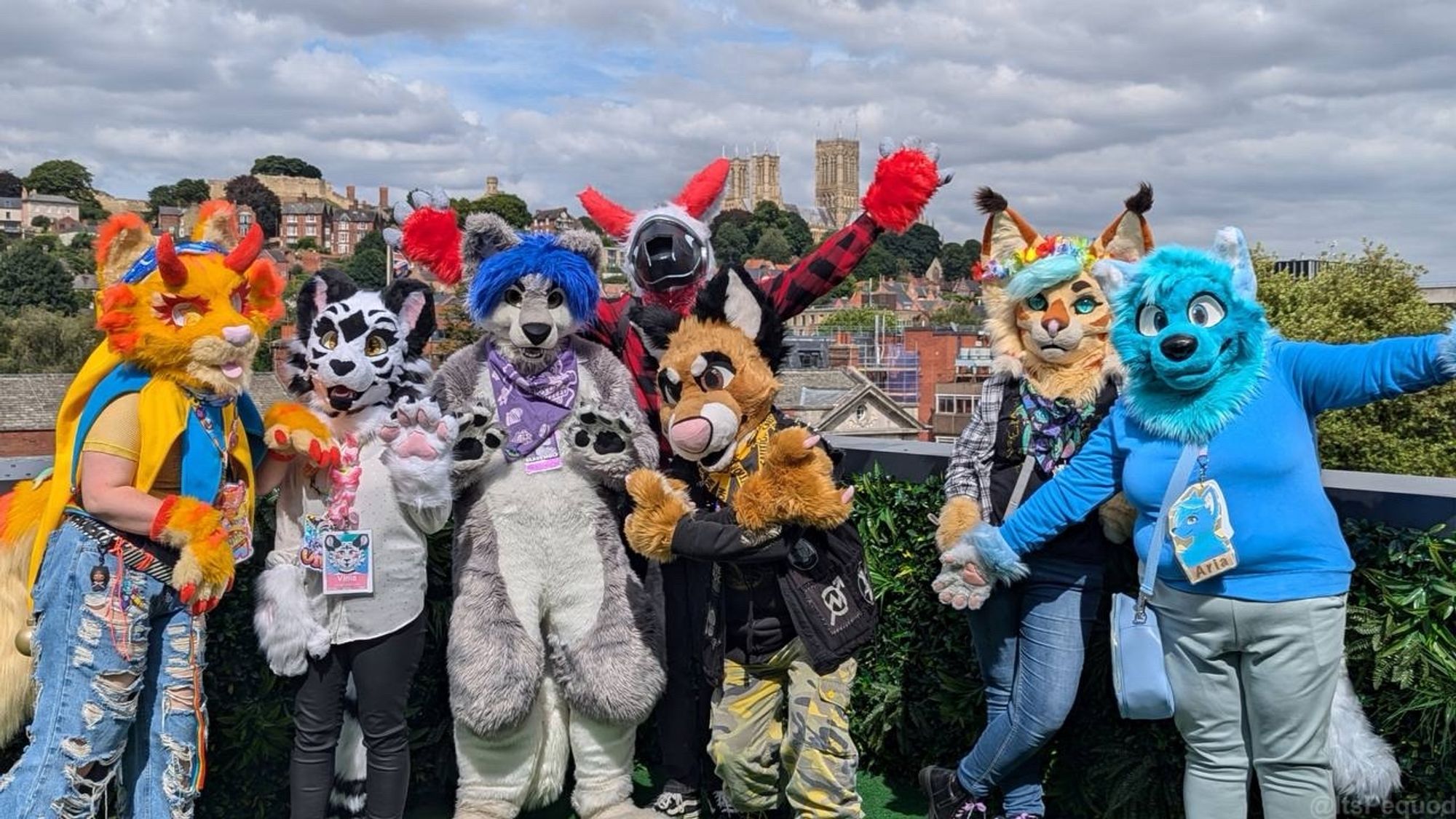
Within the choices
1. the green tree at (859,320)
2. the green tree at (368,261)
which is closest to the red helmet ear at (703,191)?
the green tree at (368,261)

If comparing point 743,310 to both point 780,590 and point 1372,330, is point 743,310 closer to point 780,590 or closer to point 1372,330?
point 780,590

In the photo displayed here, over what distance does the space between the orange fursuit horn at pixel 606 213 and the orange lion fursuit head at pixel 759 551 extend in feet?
3.19

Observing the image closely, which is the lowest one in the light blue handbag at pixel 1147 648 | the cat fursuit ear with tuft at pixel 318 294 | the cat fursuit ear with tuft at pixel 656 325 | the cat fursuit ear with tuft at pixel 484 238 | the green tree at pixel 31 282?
the light blue handbag at pixel 1147 648

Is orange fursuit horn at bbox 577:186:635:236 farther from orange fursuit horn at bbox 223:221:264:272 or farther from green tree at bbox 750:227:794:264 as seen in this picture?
green tree at bbox 750:227:794:264

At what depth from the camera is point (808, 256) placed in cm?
413

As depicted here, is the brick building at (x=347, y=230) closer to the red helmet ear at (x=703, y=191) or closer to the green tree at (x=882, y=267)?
the green tree at (x=882, y=267)

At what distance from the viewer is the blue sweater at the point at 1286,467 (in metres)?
2.80

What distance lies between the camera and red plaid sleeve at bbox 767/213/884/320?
4078mm

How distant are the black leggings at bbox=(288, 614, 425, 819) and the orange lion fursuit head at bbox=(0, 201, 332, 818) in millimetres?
303

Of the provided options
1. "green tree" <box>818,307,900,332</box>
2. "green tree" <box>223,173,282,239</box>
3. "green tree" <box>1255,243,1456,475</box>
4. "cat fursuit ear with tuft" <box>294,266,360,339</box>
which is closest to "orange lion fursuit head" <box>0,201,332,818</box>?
"cat fursuit ear with tuft" <box>294,266,360,339</box>

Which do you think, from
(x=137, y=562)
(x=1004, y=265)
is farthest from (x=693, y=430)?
(x=137, y=562)

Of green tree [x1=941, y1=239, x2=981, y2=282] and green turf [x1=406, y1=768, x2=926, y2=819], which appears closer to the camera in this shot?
green turf [x1=406, y1=768, x2=926, y2=819]

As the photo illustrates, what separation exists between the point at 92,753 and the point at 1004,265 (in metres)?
3.22

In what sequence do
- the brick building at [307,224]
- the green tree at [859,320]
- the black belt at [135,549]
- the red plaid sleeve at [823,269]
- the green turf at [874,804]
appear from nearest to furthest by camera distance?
the black belt at [135,549]
the red plaid sleeve at [823,269]
the green turf at [874,804]
the green tree at [859,320]
the brick building at [307,224]
